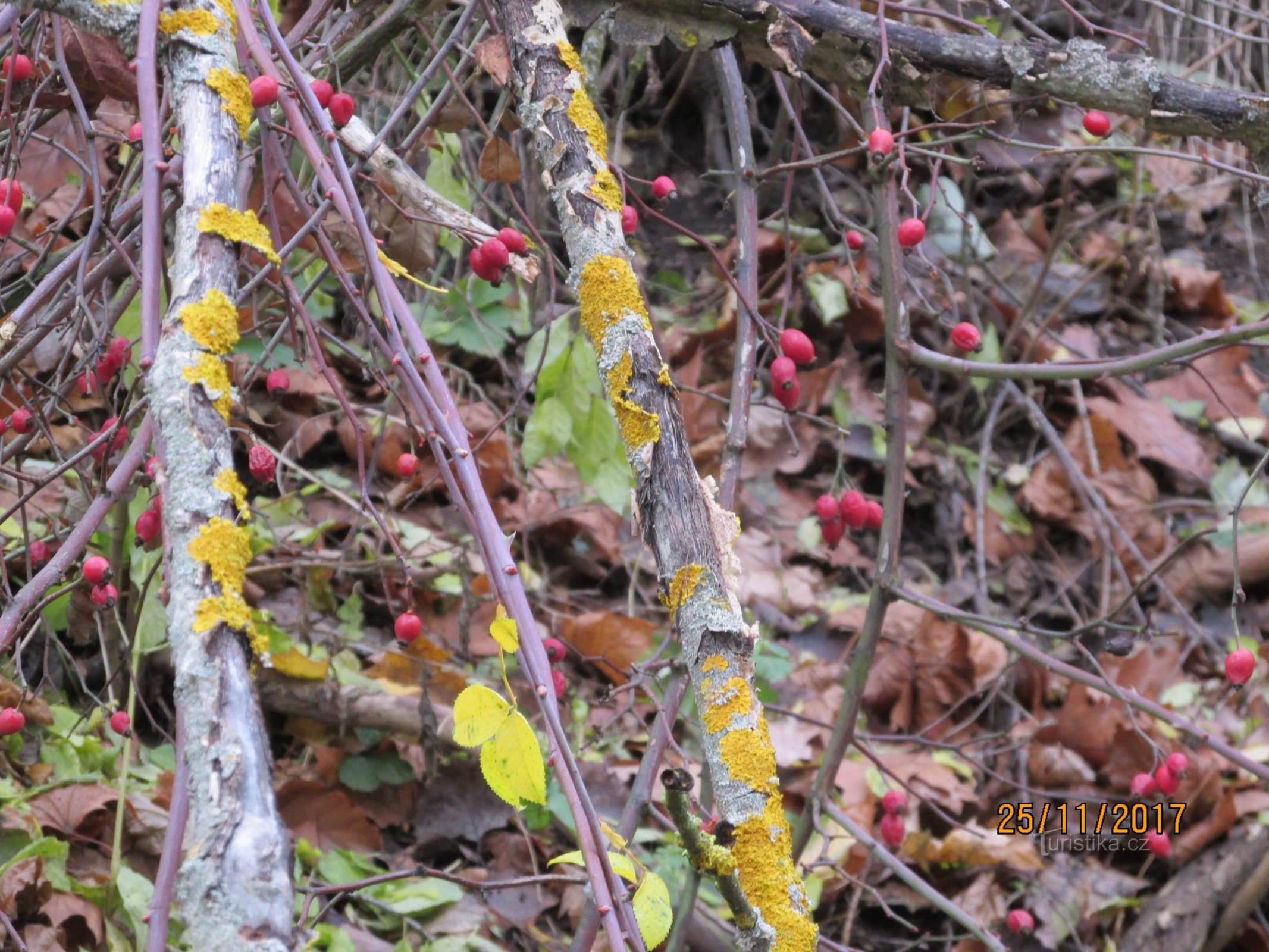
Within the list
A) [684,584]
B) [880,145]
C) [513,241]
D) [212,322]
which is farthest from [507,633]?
[880,145]

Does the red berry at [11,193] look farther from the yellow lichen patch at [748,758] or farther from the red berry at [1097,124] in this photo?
the red berry at [1097,124]

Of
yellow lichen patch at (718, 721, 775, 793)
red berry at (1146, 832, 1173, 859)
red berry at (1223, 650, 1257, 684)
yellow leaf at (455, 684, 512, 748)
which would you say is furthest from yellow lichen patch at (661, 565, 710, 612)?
red berry at (1146, 832, 1173, 859)

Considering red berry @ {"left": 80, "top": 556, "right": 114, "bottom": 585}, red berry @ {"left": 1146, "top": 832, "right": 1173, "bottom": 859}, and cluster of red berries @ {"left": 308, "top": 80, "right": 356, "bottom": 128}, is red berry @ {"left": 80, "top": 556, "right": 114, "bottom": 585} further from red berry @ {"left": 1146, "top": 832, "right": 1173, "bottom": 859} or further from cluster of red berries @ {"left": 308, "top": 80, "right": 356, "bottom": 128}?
red berry @ {"left": 1146, "top": 832, "right": 1173, "bottom": 859}

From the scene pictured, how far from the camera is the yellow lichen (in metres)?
1.04

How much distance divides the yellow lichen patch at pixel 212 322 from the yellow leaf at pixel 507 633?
1.01ft

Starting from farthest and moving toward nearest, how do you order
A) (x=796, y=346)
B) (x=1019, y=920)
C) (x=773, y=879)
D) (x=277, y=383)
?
(x=1019, y=920), (x=796, y=346), (x=277, y=383), (x=773, y=879)

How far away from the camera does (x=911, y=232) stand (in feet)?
5.43

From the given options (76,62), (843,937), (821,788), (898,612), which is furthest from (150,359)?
(898,612)

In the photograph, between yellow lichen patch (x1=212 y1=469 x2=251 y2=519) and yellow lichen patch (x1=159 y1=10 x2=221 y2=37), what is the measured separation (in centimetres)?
47

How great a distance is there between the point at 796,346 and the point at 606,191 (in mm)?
552

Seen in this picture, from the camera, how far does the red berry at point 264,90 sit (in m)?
1.12

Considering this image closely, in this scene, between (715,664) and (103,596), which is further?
(103,596)

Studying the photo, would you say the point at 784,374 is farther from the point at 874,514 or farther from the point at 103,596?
the point at 103,596

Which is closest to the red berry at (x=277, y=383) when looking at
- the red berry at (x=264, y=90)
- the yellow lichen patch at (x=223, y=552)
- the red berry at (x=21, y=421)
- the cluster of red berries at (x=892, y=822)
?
the red berry at (x=21, y=421)
